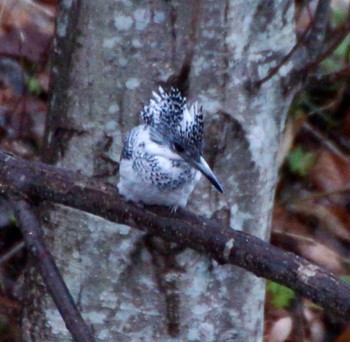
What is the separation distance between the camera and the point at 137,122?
2.77 metres

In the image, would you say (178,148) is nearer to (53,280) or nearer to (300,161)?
(53,280)

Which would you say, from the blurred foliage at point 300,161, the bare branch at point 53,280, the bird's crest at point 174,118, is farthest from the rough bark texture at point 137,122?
the blurred foliage at point 300,161

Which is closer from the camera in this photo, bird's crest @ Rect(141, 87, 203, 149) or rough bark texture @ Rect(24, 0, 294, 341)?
bird's crest @ Rect(141, 87, 203, 149)

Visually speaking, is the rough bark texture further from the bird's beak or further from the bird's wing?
the bird's beak

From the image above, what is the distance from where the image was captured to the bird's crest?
2586mm

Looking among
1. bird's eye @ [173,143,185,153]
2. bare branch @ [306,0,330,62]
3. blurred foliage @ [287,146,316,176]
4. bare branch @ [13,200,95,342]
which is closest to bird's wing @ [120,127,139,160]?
bird's eye @ [173,143,185,153]

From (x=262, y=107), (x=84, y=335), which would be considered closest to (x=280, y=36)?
(x=262, y=107)

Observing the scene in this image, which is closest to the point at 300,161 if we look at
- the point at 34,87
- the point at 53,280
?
the point at 34,87

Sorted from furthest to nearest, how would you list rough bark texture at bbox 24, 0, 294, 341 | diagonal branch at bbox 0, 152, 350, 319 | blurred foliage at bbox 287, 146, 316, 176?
1. blurred foliage at bbox 287, 146, 316, 176
2. rough bark texture at bbox 24, 0, 294, 341
3. diagonal branch at bbox 0, 152, 350, 319

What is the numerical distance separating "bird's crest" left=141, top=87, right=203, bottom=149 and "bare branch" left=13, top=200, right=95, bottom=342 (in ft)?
1.43

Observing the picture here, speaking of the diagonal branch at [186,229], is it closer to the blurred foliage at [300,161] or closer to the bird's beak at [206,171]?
the bird's beak at [206,171]

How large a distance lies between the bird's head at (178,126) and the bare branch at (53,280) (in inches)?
17.2

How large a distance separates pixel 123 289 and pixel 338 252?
2048mm

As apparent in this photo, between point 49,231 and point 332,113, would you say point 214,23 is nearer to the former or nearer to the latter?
point 49,231
